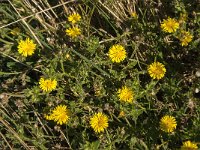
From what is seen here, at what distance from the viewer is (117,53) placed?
2373 millimetres

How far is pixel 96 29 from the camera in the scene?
2.60m

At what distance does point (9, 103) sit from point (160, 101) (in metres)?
0.98

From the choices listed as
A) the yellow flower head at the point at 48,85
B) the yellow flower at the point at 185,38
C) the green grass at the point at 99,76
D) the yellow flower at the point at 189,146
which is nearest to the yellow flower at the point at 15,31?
the green grass at the point at 99,76

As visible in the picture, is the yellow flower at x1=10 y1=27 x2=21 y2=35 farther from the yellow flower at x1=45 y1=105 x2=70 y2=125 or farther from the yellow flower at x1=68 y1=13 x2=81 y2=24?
the yellow flower at x1=45 y1=105 x2=70 y2=125

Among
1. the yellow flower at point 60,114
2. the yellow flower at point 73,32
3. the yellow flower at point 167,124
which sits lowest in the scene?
the yellow flower at point 167,124

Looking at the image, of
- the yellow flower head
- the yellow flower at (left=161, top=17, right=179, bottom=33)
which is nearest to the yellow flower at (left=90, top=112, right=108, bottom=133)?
the yellow flower head

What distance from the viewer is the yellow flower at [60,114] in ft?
7.47

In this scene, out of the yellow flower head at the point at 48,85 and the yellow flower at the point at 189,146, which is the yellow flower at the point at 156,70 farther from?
the yellow flower head at the point at 48,85

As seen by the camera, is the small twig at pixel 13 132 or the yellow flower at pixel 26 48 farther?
the yellow flower at pixel 26 48

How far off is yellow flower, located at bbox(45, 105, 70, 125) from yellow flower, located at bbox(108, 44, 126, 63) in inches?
16.6

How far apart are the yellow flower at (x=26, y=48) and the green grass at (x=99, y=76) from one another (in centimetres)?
4

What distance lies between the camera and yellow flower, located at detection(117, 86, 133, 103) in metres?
2.23

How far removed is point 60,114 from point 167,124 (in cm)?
62

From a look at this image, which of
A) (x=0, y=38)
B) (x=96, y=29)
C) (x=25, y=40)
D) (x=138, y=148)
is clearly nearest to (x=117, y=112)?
(x=138, y=148)
